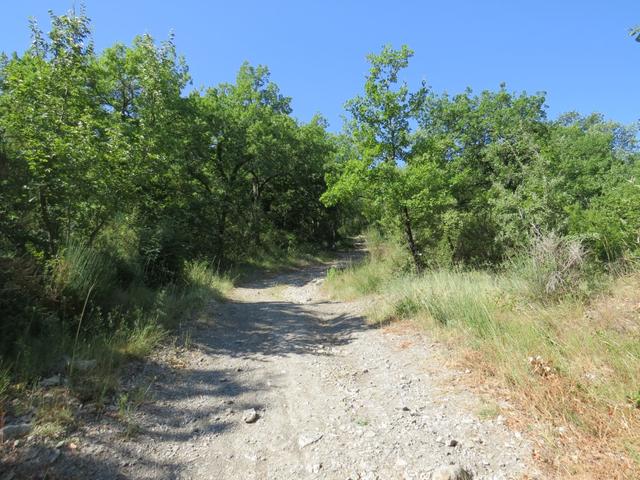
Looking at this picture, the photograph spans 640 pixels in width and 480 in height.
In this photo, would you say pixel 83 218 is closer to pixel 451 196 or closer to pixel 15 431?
pixel 15 431

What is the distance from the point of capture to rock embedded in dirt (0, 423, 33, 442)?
2.65 m

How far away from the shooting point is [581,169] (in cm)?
1861

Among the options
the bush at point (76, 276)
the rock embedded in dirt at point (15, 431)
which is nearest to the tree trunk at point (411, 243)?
the bush at point (76, 276)

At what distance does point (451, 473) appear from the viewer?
7.84ft

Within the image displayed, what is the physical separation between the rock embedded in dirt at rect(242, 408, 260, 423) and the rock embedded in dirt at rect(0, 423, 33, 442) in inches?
68.8

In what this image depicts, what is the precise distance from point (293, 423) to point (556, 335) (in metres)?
3.30

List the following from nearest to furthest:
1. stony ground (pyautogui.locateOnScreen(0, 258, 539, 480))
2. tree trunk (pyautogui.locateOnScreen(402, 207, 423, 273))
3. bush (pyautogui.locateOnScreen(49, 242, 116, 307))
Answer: stony ground (pyautogui.locateOnScreen(0, 258, 539, 480)) < bush (pyautogui.locateOnScreen(49, 242, 116, 307)) < tree trunk (pyautogui.locateOnScreen(402, 207, 423, 273))

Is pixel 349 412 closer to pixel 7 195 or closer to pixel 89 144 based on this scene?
pixel 7 195

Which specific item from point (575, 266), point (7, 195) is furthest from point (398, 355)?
point (7, 195)

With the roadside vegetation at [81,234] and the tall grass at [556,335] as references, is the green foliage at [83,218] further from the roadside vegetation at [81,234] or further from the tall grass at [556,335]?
the tall grass at [556,335]

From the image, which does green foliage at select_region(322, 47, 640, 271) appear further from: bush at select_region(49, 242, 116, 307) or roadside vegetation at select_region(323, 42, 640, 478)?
bush at select_region(49, 242, 116, 307)

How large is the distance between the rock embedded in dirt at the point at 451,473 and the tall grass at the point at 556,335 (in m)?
0.65

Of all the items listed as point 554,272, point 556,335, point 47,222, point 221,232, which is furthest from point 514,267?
point 221,232

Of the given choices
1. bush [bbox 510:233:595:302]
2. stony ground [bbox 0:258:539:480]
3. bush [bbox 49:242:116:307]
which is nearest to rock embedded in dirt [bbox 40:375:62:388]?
stony ground [bbox 0:258:539:480]
